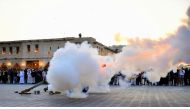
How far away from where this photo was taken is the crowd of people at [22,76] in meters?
37.0

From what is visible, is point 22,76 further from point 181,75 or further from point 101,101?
point 101,101

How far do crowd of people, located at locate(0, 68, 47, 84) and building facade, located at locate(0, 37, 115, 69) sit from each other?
31039mm

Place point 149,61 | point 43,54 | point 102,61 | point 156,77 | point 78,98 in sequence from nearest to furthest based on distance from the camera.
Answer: point 78,98, point 102,61, point 149,61, point 156,77, point 43,54

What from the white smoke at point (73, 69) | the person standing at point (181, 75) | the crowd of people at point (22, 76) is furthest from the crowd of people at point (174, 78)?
the white smoke at point (73, 69)

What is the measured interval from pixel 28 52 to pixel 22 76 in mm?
35858

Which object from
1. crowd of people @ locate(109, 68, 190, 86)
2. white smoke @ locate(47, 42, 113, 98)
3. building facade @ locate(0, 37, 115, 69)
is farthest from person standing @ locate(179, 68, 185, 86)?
building facade @ locate(0, 37, 115, 69)

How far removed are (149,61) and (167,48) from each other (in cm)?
192

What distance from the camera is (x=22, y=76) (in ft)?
123

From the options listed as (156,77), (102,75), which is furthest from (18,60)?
(102,75)

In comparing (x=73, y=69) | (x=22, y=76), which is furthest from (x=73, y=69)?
(x=22, y=76)

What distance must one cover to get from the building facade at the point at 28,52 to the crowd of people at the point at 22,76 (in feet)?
102

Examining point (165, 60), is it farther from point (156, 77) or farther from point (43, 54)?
point (43, 54)

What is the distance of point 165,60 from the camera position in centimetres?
2359

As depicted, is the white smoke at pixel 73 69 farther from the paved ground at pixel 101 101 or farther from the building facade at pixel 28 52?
the building facade at pixel 28 52
